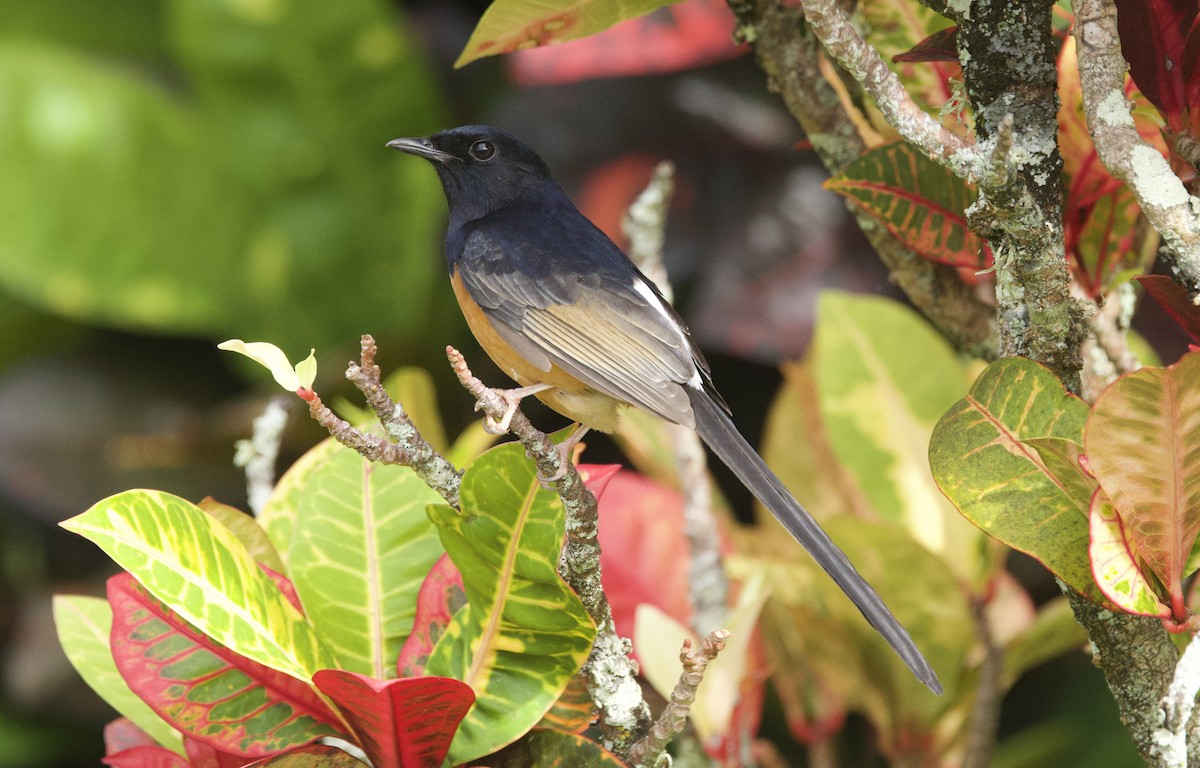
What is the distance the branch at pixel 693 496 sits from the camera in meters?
1.79

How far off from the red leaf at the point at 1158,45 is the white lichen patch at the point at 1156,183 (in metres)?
0.14

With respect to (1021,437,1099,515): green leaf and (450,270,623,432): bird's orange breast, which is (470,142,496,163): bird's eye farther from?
(1021,437,1099,515): green leaf

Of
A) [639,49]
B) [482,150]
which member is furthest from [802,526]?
[639,49]

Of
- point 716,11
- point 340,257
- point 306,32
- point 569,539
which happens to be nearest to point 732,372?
point 716,11

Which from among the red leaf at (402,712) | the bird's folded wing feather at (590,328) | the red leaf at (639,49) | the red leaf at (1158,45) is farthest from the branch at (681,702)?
the red leaf at (639,49)

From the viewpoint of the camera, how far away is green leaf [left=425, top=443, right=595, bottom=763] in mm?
1146

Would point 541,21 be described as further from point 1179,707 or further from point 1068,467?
point 1179,707

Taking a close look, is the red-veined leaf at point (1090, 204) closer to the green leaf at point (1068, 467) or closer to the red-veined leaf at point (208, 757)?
the green leaf at point (1068, 467)

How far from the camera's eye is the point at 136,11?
3789 millimetres

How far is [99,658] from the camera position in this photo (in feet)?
4.57

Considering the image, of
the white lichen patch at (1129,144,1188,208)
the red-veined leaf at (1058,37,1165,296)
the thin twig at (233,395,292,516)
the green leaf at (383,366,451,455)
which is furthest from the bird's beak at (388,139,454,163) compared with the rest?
the white lichen patch at (1129,144,1188,208)

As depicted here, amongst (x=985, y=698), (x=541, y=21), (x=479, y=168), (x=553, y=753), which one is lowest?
(x=985, y=698)

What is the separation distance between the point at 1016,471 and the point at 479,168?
3.92ft

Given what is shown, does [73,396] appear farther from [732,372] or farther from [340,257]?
[732,372]
